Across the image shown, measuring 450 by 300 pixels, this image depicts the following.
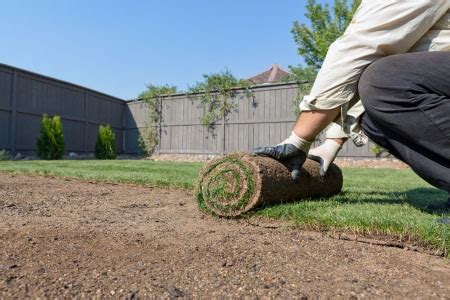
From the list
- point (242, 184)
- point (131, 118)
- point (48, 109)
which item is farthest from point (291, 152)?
point (131, 118)

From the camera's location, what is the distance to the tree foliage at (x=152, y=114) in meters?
15.7

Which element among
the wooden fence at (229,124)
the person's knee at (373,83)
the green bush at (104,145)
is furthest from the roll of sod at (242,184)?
the green bush at (104,145)

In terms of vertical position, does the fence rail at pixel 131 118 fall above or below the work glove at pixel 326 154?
above

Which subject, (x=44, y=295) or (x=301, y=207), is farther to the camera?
(x=301, y=207)

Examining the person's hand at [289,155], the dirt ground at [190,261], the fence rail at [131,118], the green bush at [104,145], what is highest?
the fence rail at [131,118]

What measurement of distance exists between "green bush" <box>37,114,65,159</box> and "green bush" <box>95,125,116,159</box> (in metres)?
1.97

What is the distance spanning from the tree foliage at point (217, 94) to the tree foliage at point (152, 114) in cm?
178

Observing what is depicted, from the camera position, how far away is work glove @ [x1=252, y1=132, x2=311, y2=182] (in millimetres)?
2202

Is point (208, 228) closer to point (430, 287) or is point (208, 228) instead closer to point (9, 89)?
point (430, 287)

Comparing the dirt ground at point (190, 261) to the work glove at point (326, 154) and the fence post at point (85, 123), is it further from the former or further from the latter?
the fence post at point (85, 123)

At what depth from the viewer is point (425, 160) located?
1828 millimetres

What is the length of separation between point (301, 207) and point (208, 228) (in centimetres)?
64

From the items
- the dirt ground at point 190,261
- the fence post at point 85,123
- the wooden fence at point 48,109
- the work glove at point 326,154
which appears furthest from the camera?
the fence post at point 85,123

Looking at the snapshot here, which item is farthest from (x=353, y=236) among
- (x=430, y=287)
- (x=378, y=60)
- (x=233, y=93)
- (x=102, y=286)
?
(x=233, y=93)
